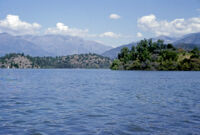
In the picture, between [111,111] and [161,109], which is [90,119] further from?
[161,109]

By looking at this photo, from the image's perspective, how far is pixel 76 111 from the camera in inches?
1001

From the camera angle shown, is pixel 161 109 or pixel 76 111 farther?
pixel 161 109

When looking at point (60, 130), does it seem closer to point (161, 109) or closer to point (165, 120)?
point (165, 120)

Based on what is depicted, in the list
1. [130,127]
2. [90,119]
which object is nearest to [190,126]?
[130,127]

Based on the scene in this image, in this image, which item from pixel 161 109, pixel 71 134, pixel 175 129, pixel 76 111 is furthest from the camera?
pixel 161 109

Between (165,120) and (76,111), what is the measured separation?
8.74m

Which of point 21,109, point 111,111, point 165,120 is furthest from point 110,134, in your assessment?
point 21,109

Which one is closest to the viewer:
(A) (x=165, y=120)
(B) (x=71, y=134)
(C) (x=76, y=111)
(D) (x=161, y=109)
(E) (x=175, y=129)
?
(B) (x=71, y=134)

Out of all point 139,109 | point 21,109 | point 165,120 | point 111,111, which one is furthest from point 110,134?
point 21,109

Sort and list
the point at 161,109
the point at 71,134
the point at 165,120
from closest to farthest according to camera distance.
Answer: the point at 71,134, the point at 165,120, the point at 161,109

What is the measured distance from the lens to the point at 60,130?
59.6 ft

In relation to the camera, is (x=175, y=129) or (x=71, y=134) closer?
(x=71, y=134)

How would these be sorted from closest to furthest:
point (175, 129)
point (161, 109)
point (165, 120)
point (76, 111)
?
point (175, 129) < point (165, 120) < point (76, 111) < point (161, 109)

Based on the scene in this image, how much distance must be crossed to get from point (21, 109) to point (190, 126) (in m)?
16.6
